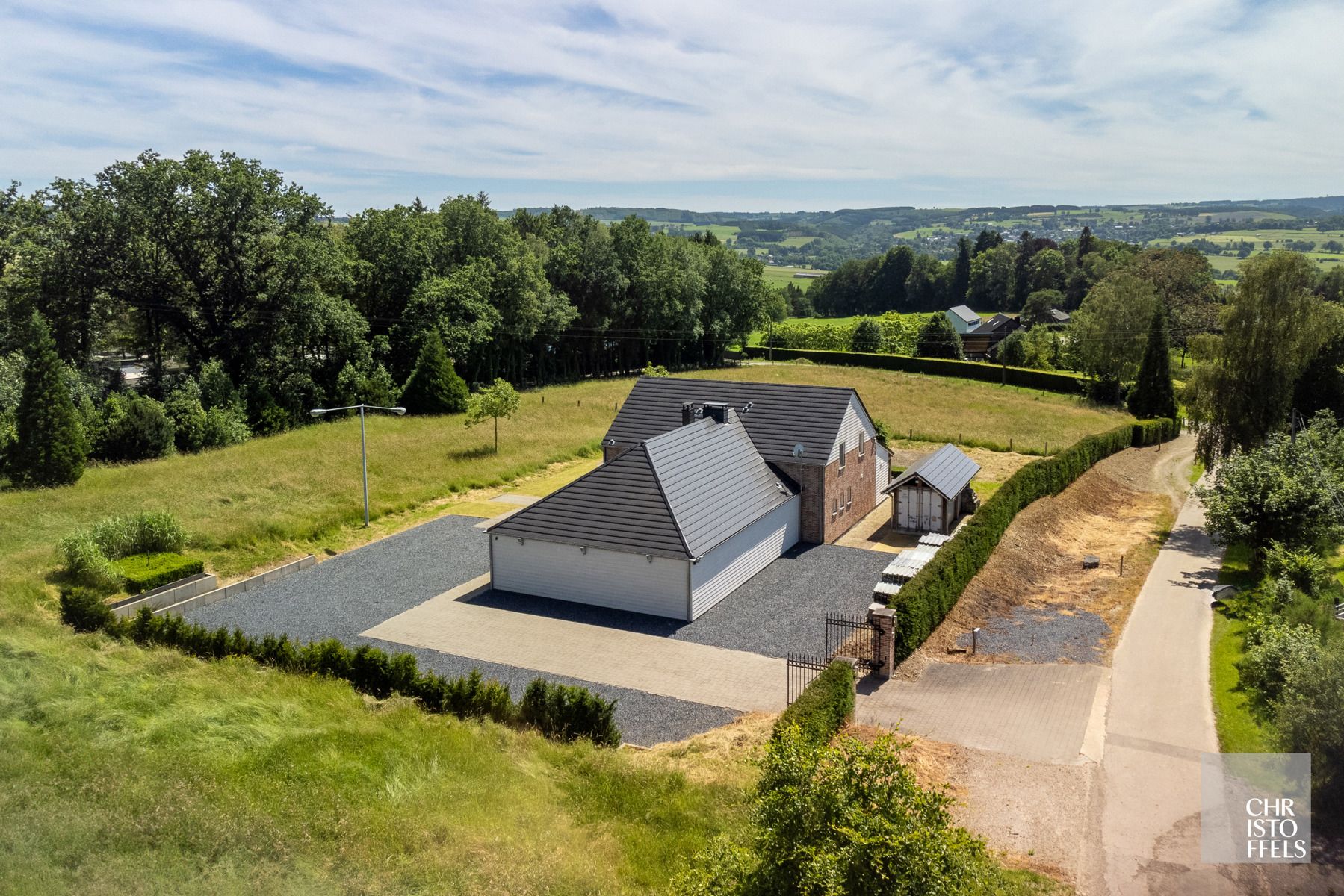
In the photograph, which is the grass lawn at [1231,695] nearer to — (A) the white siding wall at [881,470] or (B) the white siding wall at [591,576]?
(B) the white siding wall at [591,576]

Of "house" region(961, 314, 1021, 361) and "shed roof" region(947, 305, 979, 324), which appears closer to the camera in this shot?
"house" region(961, 314, 1021, 361)

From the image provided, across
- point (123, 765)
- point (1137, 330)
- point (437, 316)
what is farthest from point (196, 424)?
point (1137, 330)

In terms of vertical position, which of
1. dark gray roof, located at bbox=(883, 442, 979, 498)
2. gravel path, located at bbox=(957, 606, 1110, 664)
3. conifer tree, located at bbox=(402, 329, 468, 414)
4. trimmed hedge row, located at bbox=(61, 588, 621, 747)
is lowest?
gravel path, located at bbox=(957, 606, 1110, 664)

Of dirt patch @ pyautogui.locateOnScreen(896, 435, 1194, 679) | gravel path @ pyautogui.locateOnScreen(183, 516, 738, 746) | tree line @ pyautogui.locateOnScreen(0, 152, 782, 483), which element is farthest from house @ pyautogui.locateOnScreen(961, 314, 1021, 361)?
gravel path @ pyautogui.locateOnScreen(183, 516, 738, 746)

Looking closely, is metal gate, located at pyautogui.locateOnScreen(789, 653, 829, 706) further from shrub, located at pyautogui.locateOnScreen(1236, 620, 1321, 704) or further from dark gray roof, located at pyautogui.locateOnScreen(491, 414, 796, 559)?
shrub, located at pyautogui.locateOnScreen(1236, 620, 1321, 704)

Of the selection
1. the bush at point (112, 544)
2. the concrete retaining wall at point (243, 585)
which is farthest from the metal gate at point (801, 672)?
the bush at point (112, 544)

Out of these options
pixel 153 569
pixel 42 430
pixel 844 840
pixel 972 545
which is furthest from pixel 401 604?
pixel 844 840
